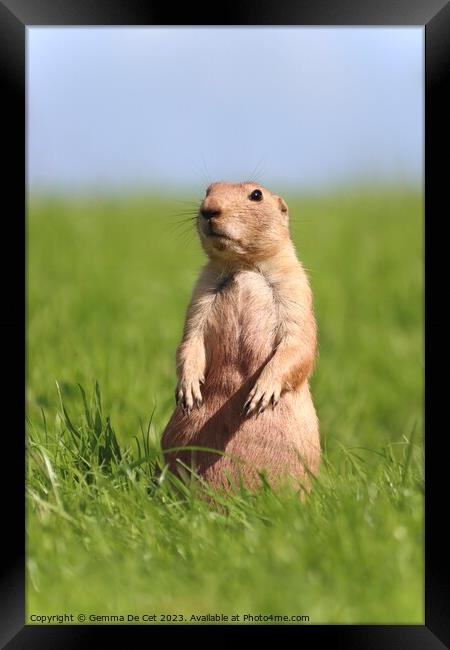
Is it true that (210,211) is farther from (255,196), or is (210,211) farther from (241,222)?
(255,196)

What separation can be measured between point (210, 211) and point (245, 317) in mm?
566

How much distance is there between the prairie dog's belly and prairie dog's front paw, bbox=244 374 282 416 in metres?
0.17

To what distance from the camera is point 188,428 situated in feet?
15.1

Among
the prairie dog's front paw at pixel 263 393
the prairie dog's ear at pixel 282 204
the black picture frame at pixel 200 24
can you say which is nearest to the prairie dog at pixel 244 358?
the prairie dog's front paw at pixel 263 393

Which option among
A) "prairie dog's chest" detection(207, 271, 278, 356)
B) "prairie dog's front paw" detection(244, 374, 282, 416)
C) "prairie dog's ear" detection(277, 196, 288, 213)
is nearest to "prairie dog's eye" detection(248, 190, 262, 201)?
"prairie dog's ear" detection(277, 196, 288, 213)

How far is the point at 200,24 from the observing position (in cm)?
384

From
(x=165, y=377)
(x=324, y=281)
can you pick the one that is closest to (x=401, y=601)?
(x=165, y=377)

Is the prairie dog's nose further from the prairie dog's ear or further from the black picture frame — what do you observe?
the black picture frame

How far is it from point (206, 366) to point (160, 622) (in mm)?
1510

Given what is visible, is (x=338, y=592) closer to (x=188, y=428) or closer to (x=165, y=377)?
(x=188, y=428)

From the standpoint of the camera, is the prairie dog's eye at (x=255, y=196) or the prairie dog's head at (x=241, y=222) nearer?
the prairie dog's head at (x=241, y=222)

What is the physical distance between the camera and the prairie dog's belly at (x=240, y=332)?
457cm

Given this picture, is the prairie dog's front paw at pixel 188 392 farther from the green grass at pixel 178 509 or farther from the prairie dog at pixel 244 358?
the green grass at pixel 178 509

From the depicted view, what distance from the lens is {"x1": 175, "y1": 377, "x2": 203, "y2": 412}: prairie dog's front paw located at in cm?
451
